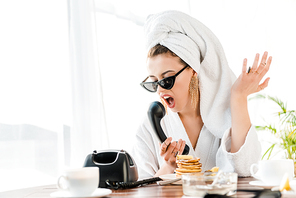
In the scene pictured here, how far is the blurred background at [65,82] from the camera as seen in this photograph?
206 cm

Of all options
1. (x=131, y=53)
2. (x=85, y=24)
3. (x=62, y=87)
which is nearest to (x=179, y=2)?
(x=131, y=53)

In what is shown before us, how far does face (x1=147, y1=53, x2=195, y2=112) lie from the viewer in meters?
1.64

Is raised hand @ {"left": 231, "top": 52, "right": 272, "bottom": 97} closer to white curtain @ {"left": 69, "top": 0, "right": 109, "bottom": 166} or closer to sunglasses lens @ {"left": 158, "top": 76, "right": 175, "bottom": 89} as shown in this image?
sunglasses lens @ {"left": 158, "top": 76, "right": 175, "bottom": 89}

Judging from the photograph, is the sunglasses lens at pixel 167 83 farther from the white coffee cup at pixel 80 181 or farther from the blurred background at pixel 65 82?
the blurred background at pixel 65 82

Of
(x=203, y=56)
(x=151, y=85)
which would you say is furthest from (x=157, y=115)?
(x=203, y=56)

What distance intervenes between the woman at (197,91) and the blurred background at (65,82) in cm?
73

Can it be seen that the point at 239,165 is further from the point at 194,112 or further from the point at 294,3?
the point at 294,3

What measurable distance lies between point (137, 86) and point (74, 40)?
69cm

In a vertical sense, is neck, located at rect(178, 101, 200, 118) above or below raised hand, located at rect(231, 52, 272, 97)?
below

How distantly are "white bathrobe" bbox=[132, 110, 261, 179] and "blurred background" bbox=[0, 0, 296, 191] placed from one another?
2.30ft

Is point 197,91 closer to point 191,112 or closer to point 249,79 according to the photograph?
point 191,112

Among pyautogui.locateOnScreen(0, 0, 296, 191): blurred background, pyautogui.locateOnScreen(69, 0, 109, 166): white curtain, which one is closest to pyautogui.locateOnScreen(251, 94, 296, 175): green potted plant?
pyautogui.locateOnScreen(0, 0, 296, 191): blurred background

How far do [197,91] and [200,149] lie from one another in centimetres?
32

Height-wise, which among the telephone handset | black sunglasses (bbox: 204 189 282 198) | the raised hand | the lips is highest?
the raised hand
